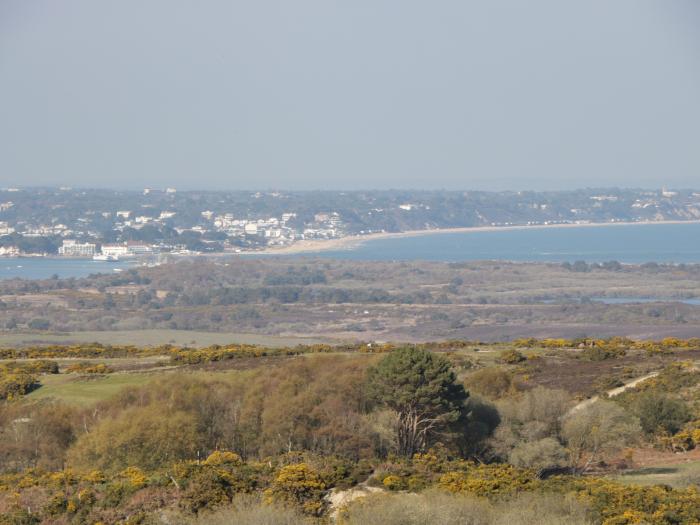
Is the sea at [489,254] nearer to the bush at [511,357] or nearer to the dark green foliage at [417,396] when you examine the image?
the bush at [511,357]

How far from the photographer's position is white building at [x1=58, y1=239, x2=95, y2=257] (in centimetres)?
18025

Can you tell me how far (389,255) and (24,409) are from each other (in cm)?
14645

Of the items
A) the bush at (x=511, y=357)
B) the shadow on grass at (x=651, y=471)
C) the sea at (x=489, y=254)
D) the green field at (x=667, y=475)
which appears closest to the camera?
the green field at (x=667, y=475)

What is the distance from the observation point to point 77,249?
7180 inches

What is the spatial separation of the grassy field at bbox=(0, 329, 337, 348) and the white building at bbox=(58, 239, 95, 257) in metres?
104

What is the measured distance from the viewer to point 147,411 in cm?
2403

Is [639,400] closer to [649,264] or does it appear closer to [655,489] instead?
[655,489]

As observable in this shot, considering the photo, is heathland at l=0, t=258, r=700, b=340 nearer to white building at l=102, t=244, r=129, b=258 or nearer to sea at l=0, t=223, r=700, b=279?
sea at l=0, t=223, r=700, b=279

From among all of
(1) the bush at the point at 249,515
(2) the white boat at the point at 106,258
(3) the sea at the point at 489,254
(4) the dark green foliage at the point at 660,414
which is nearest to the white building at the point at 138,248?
(2) the white boat at the point at 106,258

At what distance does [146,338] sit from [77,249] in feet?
373

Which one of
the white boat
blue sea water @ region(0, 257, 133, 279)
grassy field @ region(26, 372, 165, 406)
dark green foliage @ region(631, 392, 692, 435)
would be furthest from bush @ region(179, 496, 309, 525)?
the white boat

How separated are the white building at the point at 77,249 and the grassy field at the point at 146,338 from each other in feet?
340

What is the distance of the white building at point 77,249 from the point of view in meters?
180

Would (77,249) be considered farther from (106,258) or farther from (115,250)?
(106,258)
